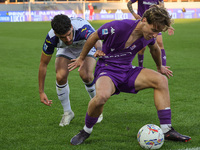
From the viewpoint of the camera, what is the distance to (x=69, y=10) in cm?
4881

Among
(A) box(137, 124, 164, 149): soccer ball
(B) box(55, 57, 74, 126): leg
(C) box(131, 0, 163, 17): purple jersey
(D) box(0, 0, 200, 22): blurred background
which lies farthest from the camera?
(D) box(0, 0, 200, 22): blurred background

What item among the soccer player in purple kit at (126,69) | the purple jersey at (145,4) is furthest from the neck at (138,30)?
the purple jersey at (145,4)

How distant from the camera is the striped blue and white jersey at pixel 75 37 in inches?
203

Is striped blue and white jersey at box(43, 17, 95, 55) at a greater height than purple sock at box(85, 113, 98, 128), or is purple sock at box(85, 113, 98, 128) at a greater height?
striped blue and white jersey at box(43, 17, 95, 55)

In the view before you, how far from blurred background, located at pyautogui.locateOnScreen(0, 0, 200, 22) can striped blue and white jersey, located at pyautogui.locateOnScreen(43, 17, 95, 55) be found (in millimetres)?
39086

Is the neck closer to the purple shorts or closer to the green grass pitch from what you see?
the purple shorts

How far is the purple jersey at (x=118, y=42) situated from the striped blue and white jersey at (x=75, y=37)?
663 mm

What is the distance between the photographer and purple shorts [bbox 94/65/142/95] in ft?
15.3

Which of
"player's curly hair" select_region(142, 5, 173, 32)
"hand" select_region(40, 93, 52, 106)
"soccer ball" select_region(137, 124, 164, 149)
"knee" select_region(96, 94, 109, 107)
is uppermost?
"player's curly hair" select_region(142, 5, 173, 32)

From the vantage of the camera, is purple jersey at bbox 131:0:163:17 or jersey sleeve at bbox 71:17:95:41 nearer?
jersey sleeve at bbox 71:17:95:41

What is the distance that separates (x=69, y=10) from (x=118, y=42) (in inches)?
1772

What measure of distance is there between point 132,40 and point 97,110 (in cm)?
95

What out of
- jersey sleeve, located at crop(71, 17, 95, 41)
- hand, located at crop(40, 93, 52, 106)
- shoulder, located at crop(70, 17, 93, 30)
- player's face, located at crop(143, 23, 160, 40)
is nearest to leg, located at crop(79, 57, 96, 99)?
jersey sleeve, located at crop(71, 17, 95, 41)

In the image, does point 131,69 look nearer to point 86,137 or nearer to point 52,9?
point 86,137
